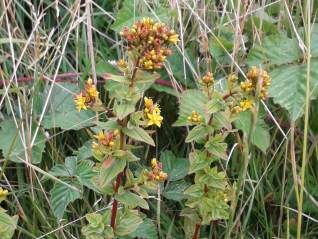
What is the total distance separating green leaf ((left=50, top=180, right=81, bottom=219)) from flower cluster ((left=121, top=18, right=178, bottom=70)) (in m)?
0.43

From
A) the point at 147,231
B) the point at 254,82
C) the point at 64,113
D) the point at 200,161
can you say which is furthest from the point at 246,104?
the point at 64,113

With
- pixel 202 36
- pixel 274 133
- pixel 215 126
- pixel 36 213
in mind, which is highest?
pixel 202 36

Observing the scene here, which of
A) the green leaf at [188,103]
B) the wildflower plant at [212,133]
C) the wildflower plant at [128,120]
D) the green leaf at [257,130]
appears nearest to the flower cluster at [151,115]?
the wildflower plant at [128,120]

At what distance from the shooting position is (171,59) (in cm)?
144

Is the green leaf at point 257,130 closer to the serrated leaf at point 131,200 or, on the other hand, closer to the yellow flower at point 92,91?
the serrated leaf at point 131,200

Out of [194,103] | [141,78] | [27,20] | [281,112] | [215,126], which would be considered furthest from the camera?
[27,20]

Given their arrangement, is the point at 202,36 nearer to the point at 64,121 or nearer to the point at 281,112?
the point at 281,112

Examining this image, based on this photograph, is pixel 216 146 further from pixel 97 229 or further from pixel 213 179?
pixel 97 229

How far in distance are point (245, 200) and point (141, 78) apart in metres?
0.51

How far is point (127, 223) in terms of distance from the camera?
3.44 ft

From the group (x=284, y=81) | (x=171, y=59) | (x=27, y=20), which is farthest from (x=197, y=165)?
(x=27, y=20)

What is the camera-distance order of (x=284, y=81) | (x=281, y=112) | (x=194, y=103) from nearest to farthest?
(x=194, y=103)
(x=284, y=81)
(x=281, y=112)

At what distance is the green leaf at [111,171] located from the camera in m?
0.96

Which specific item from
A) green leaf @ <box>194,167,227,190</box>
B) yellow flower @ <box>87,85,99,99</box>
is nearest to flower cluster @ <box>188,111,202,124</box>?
green leaf @ <box>194,167,227,190</box>
